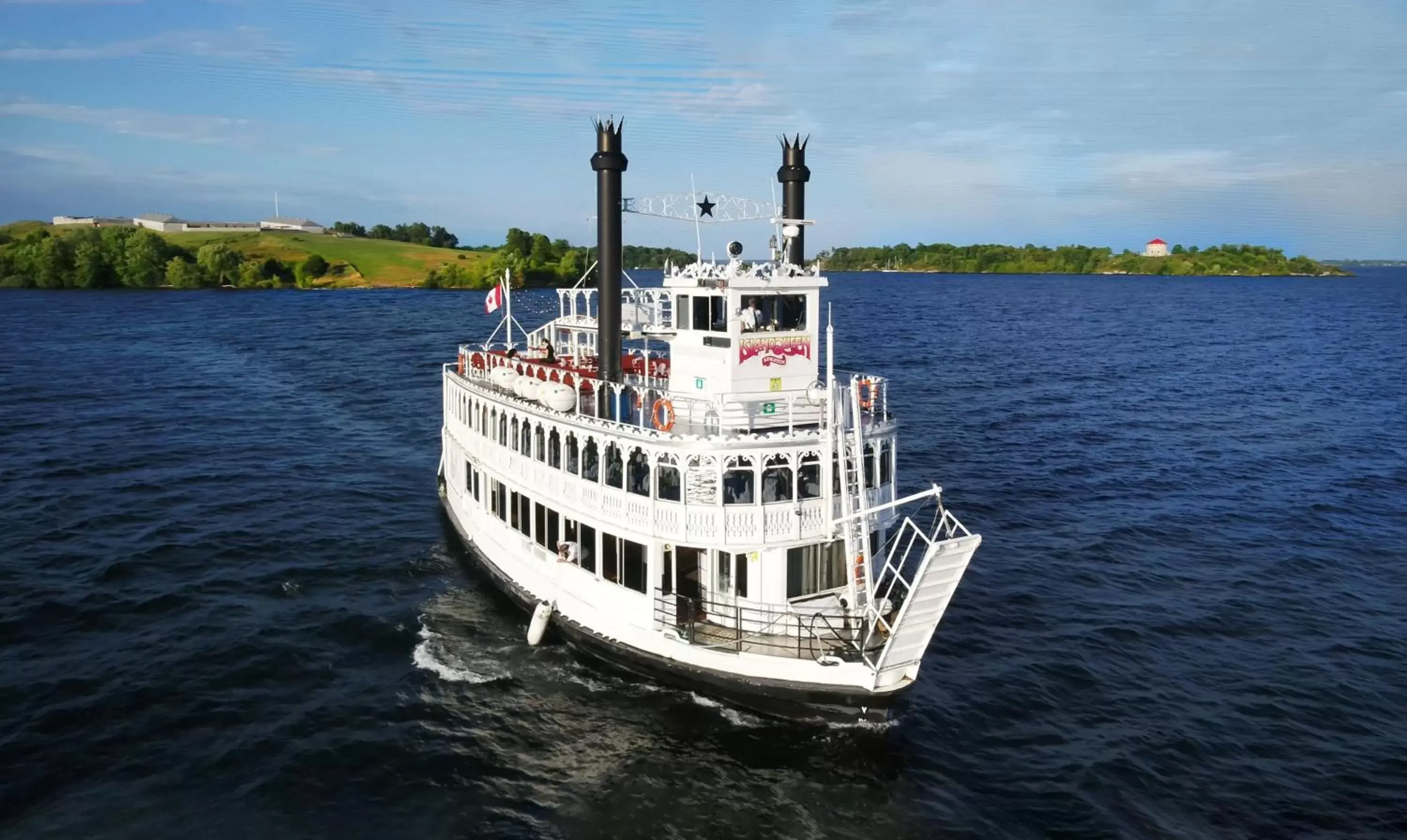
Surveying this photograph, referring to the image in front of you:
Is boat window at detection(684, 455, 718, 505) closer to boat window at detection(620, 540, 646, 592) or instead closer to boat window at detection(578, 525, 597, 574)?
boat window at detection(620, 540, 646, 592)

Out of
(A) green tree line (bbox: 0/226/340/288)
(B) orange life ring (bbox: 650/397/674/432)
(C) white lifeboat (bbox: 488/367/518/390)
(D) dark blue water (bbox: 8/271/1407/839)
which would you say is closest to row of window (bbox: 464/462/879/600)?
(D) dark blue water (bbox: 8/271/1407/839)

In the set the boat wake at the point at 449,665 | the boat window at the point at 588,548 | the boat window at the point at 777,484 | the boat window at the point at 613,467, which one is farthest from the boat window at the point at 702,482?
the boat wake at the point at 449,665

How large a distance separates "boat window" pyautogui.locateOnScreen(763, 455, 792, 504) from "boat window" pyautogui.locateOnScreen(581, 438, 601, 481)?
205 inches

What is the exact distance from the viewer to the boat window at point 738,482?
24145mm

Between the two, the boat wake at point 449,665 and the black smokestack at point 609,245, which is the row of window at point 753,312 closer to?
the black smokestack at point 609,245

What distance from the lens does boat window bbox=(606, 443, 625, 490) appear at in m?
27.3

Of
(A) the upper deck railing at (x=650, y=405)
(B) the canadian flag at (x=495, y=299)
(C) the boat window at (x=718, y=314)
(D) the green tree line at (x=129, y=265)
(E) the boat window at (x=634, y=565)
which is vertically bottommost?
(E) the boat window at (x=634, y=565)

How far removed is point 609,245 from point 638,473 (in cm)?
790

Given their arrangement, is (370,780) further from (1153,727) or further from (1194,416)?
(1194,416)

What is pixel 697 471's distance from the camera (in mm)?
24578

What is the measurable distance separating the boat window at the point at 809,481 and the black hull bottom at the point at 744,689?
493 cm

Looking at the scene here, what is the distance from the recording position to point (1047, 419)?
207ft

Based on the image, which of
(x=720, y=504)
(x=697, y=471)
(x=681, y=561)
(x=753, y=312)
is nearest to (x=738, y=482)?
(x=697, y=471)

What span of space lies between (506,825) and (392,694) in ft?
23.4
